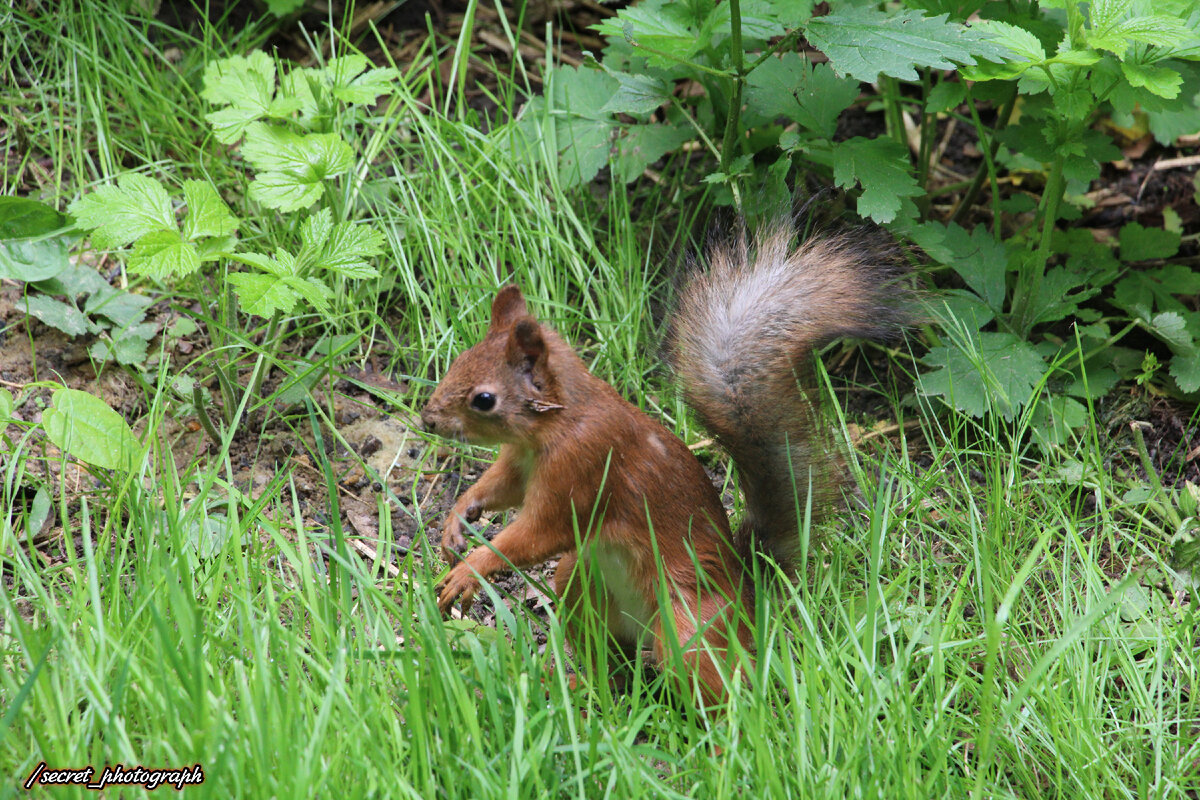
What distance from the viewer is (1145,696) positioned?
2127 mm

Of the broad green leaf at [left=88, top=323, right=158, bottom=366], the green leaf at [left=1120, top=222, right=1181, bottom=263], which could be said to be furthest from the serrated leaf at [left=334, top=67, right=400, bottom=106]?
the green leaf at [left=1120, top=222, right=1181, bottom=263]

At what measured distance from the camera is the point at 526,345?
89.3 inches

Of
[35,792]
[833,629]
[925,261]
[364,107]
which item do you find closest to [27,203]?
[364,107]

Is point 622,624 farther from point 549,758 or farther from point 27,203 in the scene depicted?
point 27,203

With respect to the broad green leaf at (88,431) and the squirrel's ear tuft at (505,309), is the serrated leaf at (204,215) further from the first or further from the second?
the squirrel's ear tuft at (505,309)

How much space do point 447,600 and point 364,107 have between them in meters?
2.02

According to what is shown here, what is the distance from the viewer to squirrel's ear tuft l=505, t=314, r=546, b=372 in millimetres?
2225

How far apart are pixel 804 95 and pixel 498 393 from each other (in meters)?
1.41

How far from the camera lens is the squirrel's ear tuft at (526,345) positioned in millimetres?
2225

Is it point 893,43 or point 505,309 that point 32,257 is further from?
point 893,43

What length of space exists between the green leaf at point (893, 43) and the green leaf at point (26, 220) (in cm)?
193

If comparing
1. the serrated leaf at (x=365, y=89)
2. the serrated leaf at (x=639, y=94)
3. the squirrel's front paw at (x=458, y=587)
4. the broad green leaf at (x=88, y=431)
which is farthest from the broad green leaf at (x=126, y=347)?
the serrated leaf at (x=639, y=94)

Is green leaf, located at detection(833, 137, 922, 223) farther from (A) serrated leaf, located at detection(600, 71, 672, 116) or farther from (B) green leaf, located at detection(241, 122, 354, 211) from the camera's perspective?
(B) green leaf, located at detection(241, 122, 354, 211)

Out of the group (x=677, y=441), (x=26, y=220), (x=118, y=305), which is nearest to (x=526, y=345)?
(x=677, y=441)
